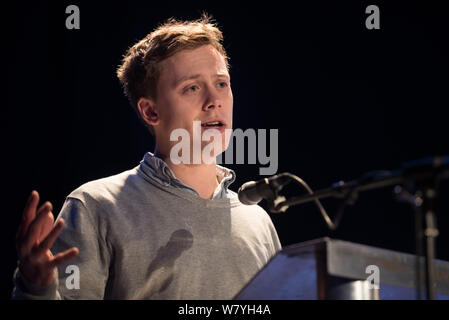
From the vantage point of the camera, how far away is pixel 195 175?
8.21ft

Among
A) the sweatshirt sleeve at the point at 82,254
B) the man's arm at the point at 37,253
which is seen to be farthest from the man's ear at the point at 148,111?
the man's arm at the point at 37,253

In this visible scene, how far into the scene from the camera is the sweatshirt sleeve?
194cm

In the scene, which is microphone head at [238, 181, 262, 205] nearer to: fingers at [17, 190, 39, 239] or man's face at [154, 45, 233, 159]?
fingers at [17, 190, 39, 239]

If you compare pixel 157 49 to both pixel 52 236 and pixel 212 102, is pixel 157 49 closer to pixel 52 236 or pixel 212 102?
pixel 212 102

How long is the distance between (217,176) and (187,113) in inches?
16.9

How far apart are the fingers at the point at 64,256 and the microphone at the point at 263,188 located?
1.85ft

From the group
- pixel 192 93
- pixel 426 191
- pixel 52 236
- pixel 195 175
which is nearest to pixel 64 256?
pixel 52 236

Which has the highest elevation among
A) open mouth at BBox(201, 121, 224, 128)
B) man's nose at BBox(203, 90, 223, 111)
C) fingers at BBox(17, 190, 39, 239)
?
man's nose at BBox(203, 90, 223, 111)

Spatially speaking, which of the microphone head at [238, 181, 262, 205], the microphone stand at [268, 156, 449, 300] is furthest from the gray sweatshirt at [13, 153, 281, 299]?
the microphone stand at [268, 156, 449, 300]

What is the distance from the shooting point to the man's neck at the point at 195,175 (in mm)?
2494

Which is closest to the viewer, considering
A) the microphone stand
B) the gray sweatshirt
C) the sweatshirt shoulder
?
the microphone stand

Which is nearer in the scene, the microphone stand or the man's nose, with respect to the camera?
the microphone stand

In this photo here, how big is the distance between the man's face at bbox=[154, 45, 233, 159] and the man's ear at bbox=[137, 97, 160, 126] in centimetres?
4

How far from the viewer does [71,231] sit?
6.77 ft
